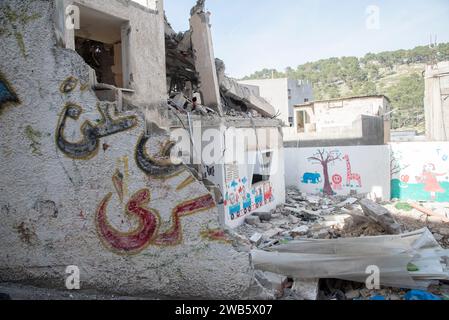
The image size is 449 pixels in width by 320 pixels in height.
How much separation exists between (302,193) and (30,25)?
13401mm

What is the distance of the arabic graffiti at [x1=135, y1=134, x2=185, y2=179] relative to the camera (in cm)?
311

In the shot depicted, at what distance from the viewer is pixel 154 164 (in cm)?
311

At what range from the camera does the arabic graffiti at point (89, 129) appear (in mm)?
3139

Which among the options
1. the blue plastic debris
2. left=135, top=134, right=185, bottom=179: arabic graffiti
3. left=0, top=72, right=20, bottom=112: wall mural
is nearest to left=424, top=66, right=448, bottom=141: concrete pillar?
the blue plastic debris

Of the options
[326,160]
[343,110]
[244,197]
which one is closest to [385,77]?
[343,110]

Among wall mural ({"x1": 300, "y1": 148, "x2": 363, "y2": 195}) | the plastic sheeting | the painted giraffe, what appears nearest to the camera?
the plastic sheeting

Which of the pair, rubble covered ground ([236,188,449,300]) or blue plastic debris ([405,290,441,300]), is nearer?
blue plastic debris ([405,290,441,300])

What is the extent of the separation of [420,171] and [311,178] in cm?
433

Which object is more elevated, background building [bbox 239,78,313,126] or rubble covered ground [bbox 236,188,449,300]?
background building [bbox 239,78,313,126]

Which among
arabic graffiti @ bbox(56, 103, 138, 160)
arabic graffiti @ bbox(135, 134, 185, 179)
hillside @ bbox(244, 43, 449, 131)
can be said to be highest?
hillside @ bbox(244, 43, 449, 131)

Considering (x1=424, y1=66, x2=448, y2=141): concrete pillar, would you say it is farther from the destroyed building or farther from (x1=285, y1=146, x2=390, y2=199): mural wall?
the destroyed building

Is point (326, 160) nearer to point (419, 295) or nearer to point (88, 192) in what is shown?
point (419, 295)

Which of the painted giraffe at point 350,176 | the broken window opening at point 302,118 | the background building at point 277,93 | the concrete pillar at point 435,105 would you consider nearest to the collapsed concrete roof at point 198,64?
the painted giraffe at point 350,176

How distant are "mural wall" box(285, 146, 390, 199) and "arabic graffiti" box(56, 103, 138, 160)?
1305 centimetres
